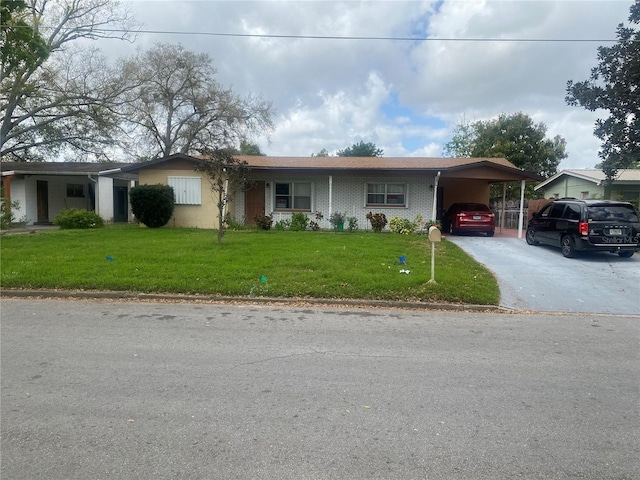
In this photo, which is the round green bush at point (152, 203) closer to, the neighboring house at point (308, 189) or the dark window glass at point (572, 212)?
the neighboring house at point (308, 189)

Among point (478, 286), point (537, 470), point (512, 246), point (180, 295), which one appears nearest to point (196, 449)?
A: point (537, 470)

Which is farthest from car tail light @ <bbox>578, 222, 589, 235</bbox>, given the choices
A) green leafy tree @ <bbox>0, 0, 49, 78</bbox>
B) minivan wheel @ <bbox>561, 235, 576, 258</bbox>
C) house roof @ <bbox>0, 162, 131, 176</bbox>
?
house roof @ <bbox>0, 162, 131, 176</bbox>

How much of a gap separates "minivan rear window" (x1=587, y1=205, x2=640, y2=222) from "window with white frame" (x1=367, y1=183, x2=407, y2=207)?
828cm

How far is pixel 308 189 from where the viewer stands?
744 inches

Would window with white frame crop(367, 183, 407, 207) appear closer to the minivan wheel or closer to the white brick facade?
the white brick facade

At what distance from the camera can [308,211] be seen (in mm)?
18781

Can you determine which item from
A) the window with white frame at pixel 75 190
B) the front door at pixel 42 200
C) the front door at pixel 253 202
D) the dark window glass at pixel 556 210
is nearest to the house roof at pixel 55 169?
the front door at pixel 42 200

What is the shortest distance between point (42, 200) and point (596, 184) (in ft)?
105

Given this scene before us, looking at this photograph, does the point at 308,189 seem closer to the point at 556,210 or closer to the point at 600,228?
the point at 556,210

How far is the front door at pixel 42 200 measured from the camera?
22.7 meters

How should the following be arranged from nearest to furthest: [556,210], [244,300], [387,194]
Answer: [244,300]
[556,210]
[387,194]

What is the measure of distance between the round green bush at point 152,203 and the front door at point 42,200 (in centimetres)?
957

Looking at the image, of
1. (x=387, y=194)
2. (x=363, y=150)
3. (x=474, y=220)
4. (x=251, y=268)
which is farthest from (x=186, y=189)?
(x=363, y=150)

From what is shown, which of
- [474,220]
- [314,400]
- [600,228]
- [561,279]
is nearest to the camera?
[314,400]
